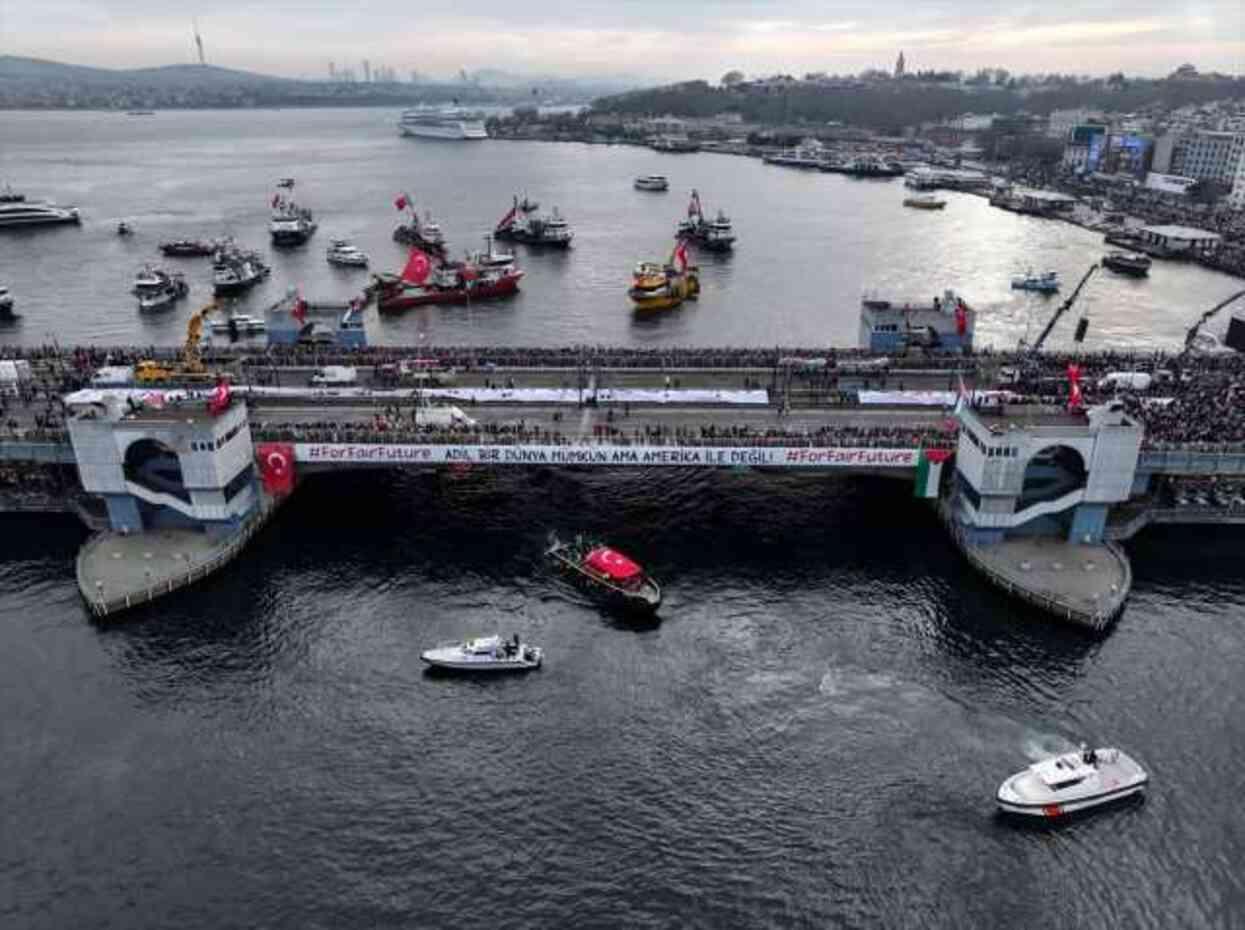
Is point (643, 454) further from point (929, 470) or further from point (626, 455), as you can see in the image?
point (929, 470)

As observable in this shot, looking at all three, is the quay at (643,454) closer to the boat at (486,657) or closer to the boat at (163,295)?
the boat at (486,657)

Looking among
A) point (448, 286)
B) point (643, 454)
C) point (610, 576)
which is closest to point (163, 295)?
point (448, 286)

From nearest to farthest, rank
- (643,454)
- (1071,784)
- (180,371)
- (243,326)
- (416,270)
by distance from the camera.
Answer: (1071,784), (643,454), (180,371), (243,326), (416,270)

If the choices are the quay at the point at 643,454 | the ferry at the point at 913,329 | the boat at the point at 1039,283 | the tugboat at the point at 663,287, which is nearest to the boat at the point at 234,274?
the tugboat at the point at 663,287

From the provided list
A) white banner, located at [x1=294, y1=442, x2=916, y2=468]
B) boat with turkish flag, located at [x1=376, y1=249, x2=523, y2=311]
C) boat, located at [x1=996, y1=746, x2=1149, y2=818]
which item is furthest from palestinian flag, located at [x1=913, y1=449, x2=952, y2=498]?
boat with turkish flag, located at [x1=376, y1=249, x2=523, y2=311]

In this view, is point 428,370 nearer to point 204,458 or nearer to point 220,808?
point 204,458

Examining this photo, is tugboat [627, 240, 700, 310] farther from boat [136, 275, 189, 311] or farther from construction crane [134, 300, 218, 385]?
boat [136, 275, 189, 311]
